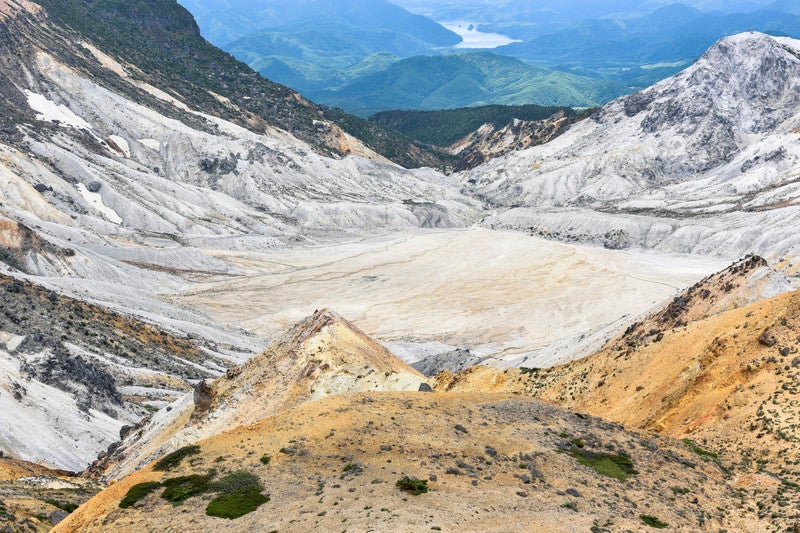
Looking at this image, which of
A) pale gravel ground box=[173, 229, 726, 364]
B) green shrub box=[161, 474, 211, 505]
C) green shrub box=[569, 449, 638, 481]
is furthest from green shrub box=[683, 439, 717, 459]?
pale gravel ground box=[173, 229, 726, 364]

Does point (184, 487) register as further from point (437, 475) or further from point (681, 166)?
point (681, 166)

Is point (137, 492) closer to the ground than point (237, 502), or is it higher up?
higher up

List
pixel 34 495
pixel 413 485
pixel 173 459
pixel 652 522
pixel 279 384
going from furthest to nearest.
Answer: pixel 279 384 → pixel 34 495 → pixel 173 459 → pixel 413 485 → pixel 652 522

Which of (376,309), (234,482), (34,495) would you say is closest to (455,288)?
(376,309)

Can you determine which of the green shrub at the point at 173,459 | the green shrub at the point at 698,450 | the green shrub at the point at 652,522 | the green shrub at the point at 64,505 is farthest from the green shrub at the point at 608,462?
the green shrub at the point at 64,505

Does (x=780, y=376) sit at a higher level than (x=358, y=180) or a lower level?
lower

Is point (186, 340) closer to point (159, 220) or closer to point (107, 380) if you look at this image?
point (107, 380)

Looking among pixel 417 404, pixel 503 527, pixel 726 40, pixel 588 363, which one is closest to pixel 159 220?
pixel 588 363

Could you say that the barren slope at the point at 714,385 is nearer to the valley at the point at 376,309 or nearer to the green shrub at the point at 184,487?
the valley at the point at 376,309
